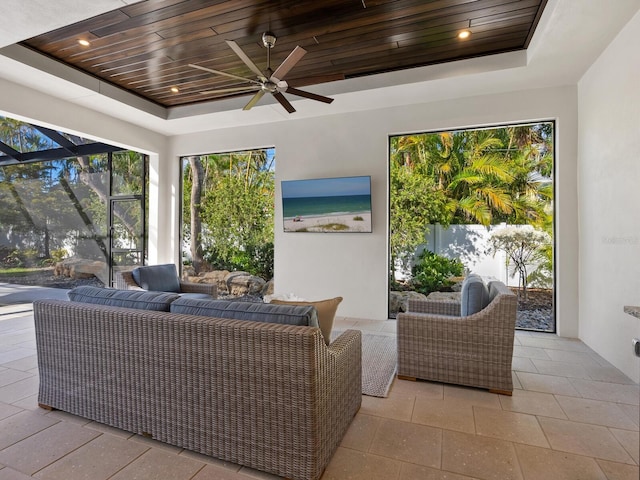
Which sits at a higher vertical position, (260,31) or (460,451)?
(260,31)

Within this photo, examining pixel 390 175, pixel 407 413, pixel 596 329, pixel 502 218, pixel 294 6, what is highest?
pixel 294 6

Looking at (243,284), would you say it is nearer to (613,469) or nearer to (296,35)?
(296,35)

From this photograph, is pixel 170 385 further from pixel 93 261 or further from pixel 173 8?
pixel 93 261

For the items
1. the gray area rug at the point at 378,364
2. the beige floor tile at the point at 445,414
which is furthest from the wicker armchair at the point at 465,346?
the beige floor tile at the point at 445,414

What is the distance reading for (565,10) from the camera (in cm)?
253

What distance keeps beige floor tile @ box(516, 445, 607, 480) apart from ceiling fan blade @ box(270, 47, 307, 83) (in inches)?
116

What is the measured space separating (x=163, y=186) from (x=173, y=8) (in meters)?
3.49

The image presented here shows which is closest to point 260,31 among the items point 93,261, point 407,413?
point 407,413

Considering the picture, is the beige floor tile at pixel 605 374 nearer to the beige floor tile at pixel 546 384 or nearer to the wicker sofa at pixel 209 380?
the beige floor tile at pixel 546 384

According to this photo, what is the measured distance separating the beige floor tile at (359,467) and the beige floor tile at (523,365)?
5.91 feet

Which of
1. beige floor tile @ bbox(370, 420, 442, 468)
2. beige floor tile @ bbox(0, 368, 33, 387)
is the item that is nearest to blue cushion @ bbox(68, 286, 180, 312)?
beige floor tile @ bbox(0, 368, 33, 387)

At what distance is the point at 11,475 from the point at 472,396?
2.76m

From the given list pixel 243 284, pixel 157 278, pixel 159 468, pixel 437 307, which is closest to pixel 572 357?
pixel 437 307

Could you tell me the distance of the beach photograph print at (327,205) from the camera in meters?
4.48
